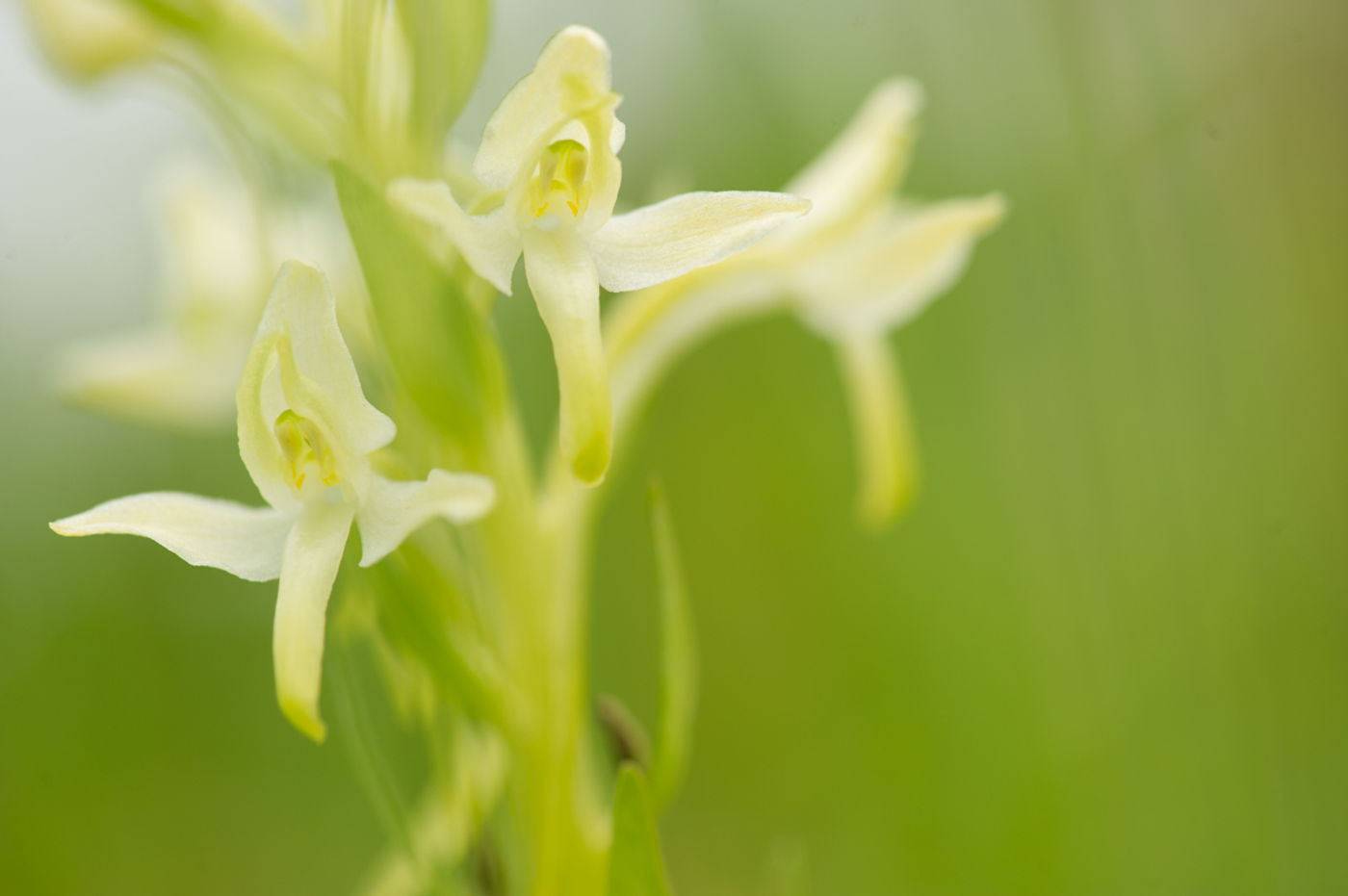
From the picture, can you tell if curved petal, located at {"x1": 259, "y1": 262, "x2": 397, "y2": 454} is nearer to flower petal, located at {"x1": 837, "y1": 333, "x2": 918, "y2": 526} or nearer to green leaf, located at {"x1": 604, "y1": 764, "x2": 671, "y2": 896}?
green leaf, located at {"x1": 604, "y1": 764, "x2": 671, "y2": 896}

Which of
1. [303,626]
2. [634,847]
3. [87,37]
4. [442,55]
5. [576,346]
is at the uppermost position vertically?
[87,37]

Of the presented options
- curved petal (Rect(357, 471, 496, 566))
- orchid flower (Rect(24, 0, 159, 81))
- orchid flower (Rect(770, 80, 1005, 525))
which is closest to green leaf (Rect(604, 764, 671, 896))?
curved petal (Rect(357, 471, 496, 566))

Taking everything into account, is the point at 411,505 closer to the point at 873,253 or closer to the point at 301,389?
the point at 301,389

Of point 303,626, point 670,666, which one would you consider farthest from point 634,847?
point 303,626

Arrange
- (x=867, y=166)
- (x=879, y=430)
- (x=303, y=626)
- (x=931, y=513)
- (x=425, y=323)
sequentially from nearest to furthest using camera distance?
1. (x=303, y=626)
2. (x=425, y=323)
3. (x=867, y=166)
4. (x=879, y=430)
5. (x=931, y=513)

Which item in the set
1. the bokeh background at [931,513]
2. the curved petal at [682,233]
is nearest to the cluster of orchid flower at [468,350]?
the curved petal at [682,233]

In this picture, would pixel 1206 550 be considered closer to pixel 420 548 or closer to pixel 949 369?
pixel 949 369

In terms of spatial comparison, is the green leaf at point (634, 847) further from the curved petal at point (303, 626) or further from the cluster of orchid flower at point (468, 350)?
the curved petal at point (303, 626)

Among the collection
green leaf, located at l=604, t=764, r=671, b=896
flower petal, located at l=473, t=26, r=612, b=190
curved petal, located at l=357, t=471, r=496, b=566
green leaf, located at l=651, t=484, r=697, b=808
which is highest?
flower petal, located at l=473, t=26, r=612, b=190

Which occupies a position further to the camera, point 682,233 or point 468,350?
point 468,350
